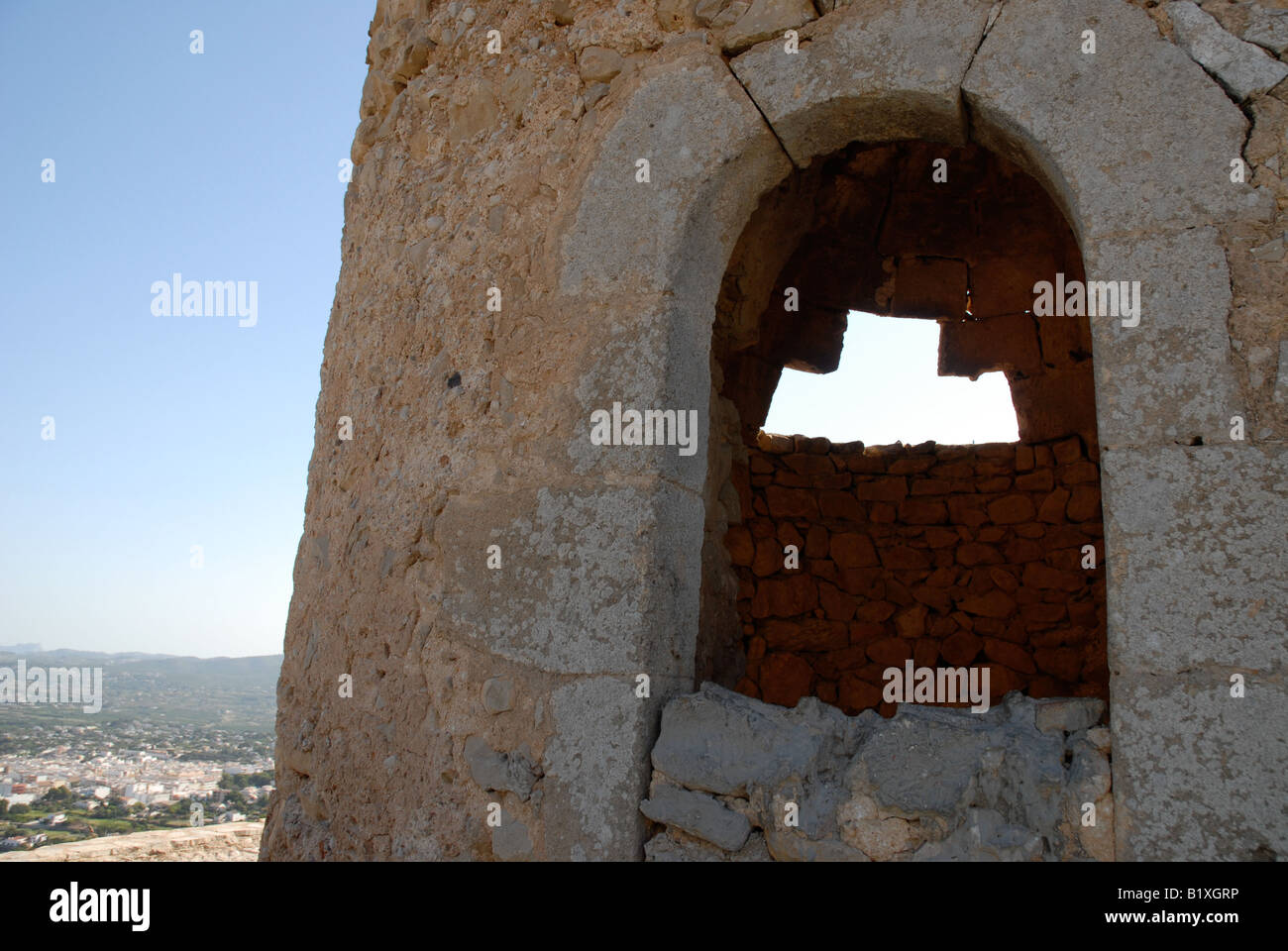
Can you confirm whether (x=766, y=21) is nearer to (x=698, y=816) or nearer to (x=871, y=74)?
(x=871, y=74)

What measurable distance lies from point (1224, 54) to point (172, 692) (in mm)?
11875

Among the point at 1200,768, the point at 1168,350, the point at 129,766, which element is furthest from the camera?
the point at 129,766

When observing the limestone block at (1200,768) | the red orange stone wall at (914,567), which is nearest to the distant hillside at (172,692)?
the red orange stone wall at (914,567)

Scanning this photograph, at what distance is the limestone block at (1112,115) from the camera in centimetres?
197

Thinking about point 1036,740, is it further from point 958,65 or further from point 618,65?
point 618,65

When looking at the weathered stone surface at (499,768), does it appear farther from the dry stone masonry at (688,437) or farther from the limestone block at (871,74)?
the limestone block at (871,74)

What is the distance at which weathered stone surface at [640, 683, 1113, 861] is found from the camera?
1.90m

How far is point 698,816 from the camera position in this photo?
2.14 metres

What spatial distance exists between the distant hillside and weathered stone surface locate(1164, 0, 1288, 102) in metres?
5.52

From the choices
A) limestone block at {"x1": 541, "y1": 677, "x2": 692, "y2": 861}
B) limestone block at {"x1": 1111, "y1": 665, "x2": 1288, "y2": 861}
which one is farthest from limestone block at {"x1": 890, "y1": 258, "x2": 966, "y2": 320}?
limestone block at {"x1": 1111, "y1": 665, "x2": 1288, "y2": 861}

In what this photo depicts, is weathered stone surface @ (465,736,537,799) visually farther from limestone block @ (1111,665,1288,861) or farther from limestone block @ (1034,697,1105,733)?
limestone block @ (1111,665,1288,861)

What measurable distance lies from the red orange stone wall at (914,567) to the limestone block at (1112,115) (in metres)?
2.83

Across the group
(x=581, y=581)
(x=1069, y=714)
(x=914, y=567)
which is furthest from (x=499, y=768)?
(x=914, y=567)

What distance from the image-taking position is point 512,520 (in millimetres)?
2479
